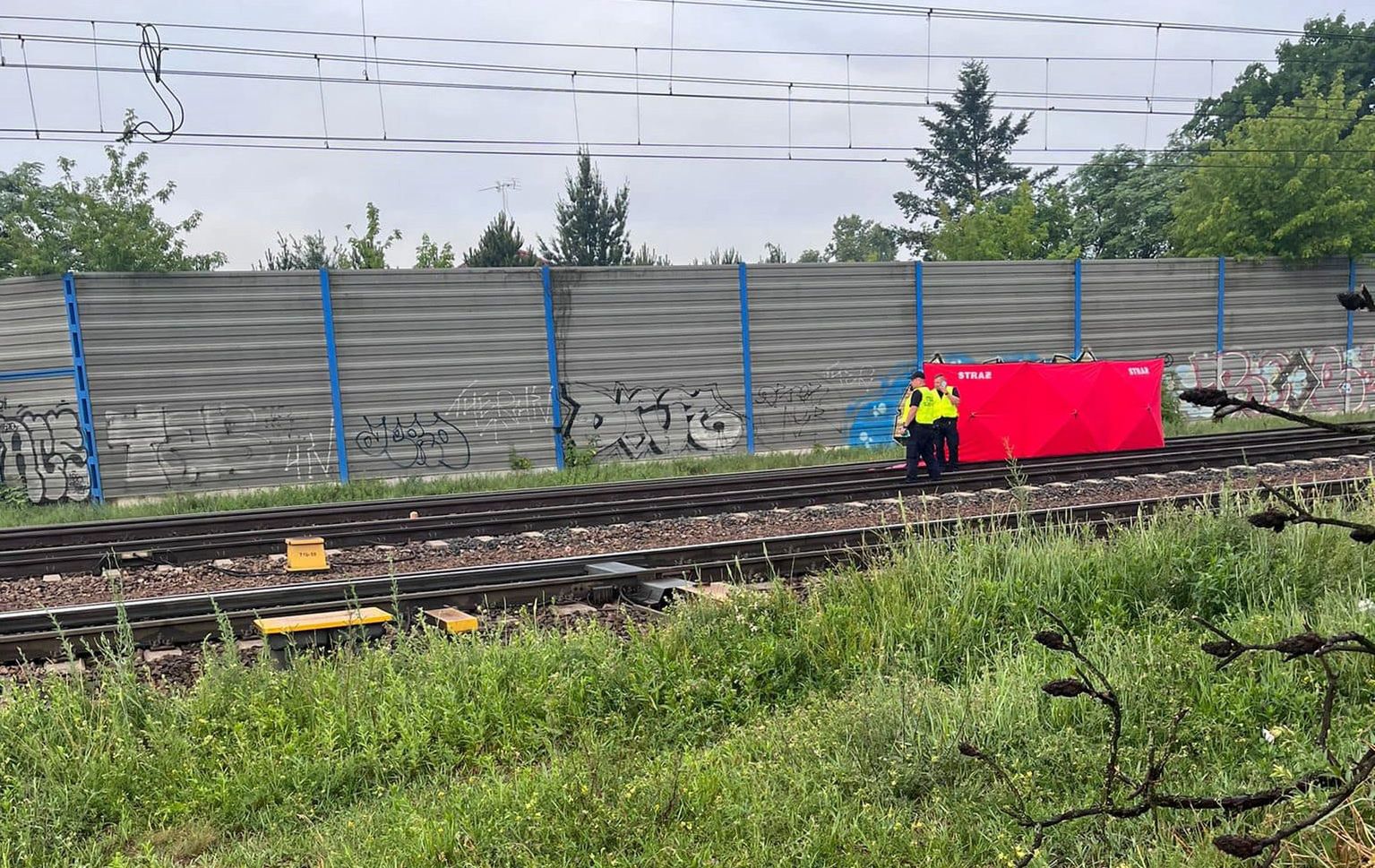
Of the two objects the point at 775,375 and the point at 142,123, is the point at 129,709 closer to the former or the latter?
the point at 142,123

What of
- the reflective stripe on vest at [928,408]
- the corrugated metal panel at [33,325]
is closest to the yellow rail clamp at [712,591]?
the reflective stripe on vest at [928,408]

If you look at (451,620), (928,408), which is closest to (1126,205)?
(928,408)

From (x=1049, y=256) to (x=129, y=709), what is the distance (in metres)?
37.7

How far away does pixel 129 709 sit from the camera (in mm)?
5348

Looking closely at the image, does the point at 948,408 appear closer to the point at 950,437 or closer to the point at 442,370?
the point at 950,437

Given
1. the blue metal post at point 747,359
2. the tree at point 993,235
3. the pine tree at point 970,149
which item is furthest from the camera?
the pine tree at point 970,149

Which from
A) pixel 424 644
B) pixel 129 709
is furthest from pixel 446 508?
pixel 129 709

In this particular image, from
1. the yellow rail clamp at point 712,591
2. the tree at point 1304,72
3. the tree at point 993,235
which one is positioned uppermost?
the tree at point 1304,72

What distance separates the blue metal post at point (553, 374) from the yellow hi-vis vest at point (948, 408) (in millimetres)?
8012

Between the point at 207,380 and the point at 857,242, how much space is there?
112m

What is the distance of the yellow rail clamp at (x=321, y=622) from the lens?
6684 mm

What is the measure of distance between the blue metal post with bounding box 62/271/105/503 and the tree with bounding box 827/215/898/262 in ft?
265

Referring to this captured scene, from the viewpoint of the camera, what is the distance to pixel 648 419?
20375mm

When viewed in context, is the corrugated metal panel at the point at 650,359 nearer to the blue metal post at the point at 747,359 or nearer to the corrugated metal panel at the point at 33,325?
A: the blue metal post at the point at 747,359
